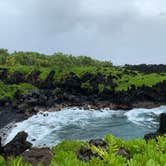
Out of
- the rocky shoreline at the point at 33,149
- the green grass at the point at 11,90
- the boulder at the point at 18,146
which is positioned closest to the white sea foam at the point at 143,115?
the green grass at the point at 11,90

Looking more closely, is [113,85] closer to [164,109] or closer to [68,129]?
[164,109]

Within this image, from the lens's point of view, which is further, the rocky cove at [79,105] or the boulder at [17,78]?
the boulder at [17,78]

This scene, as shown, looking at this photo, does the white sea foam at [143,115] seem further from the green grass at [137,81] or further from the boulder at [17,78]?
the boulder at [17,78]

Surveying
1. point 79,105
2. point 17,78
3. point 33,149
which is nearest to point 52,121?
point 79,105

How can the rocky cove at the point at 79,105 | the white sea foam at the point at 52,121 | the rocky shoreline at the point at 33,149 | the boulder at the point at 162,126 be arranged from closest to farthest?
the rocky shoreline at the point at 33,149 → the boulder at the point at 162,126 → the white sea foam at the point at 52,121 → the rocky cove at the point at 79,105

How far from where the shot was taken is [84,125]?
65688 mm

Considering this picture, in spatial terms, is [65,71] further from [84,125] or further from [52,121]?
[84,125]

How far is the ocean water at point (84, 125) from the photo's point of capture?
55.8 meters

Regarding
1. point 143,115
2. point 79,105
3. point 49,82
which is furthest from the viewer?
point 49,82

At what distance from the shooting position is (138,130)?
59562 mm

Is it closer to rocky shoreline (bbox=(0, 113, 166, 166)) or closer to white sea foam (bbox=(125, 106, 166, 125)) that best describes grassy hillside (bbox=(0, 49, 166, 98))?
white sea foam (bbox=(125, 106, 166, 125))

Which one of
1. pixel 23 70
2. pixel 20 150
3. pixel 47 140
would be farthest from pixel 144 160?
pixel 23 70

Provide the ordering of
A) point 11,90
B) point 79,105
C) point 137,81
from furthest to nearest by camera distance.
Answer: point 137,81 < point 11,90 < point 79,105

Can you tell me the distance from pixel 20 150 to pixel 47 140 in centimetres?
2303
